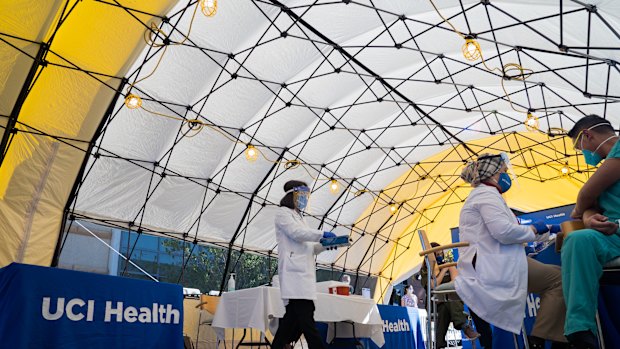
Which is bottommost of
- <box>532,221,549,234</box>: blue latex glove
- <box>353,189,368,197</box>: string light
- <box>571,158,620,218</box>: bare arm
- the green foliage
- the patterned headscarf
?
<box>532,221,549,234</box>: blue latex glove

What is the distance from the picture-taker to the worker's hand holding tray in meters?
5.23

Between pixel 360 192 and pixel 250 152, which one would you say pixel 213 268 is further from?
pixel 250 152

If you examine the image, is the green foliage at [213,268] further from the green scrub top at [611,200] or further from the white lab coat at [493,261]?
the green scrub top at [611,200]

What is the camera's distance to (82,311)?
4.54m

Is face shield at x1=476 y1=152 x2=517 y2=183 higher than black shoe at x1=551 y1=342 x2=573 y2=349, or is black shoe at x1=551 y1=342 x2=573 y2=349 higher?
face shield at x1=476 y1=152 x2=517 y2=183

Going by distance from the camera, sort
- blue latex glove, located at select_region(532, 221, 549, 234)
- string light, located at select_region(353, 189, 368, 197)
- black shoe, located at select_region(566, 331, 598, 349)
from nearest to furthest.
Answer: black shoe, located at select_region(566, 331, 598, 349), blue latex glove, located at select_region(532, 221, 549, 234), string light, located at select_region(353, 189, 368, 197)

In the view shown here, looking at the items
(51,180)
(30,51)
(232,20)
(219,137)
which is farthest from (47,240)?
(232,20)

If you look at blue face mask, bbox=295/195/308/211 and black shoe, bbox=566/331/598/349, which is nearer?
black shoe, bbox=566/331/598/349

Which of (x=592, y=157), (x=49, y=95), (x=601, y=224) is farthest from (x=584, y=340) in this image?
(x=49, y=95)

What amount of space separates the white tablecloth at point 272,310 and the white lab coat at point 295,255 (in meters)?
1.13

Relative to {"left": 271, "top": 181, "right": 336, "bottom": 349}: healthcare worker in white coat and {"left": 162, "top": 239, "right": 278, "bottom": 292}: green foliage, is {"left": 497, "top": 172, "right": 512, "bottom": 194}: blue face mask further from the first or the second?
{"left": 162, "top": 239, "right": 278, "bottom": 292}: green foliage

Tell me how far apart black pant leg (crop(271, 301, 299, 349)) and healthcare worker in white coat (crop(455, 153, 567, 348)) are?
6.56 ft

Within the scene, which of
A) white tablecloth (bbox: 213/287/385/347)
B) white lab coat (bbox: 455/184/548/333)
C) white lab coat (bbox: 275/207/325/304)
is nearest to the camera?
white lab coat (bbox: 455/184/548/333)

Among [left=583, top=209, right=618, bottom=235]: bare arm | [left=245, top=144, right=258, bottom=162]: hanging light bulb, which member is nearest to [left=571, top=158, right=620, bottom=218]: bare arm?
[left=583, top=209, right=618, bottom=235]: bare arm
